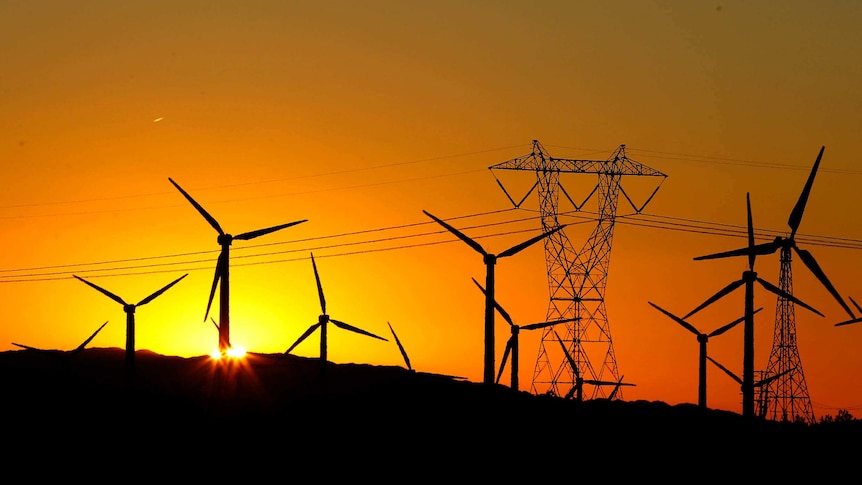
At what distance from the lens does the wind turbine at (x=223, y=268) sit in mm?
131500

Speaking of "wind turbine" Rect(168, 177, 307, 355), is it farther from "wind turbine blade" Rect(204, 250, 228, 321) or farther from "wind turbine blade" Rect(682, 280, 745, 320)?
"wind turbine blade" Rect(682, 280, 745, 320)

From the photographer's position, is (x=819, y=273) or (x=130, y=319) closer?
(x=819, y=273)

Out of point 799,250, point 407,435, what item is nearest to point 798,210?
point 799,250

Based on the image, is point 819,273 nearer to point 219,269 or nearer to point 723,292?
point 723,292

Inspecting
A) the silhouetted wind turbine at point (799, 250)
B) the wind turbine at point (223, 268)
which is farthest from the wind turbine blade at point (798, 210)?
the wind turbine at point (223, 268)

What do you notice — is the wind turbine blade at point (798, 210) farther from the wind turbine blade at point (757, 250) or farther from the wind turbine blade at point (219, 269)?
the wind turbine blade at point (219, 269)

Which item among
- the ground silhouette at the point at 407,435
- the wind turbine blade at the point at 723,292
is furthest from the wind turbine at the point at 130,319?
the wind turbine blade at the point at 723,292

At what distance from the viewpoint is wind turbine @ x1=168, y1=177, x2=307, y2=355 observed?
431ft

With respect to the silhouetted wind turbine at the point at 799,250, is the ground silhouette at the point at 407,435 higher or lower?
lower

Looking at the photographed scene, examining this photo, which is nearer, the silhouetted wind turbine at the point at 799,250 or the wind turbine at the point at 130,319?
the silhouetted wind turbine at the point at 799,250

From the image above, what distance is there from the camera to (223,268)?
135 meters

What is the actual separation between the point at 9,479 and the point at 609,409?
76141 mm

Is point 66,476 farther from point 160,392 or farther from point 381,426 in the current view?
point 160,392

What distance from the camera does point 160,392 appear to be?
557 ft
